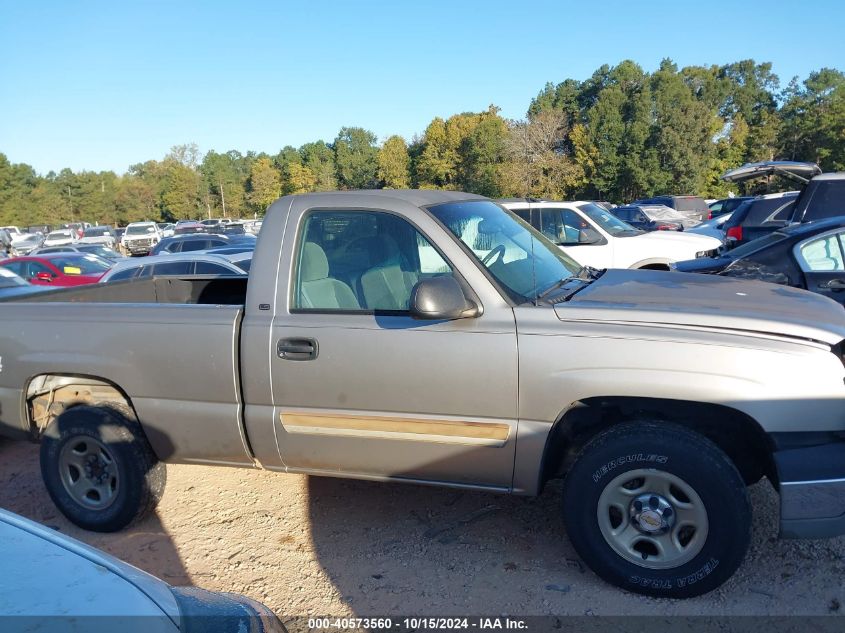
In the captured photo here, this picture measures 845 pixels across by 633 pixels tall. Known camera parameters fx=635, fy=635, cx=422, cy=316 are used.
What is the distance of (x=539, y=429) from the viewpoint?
3092mm

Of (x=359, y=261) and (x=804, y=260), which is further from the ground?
(x=359, y=261)

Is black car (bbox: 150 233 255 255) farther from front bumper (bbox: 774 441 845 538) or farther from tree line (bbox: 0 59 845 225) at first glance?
tree line (bbox: 0 59 845 225)

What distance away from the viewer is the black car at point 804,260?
5.85 meters

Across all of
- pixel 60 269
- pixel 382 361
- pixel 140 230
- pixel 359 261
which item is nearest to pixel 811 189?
pixel 359 261

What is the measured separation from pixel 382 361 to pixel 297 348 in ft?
1.61

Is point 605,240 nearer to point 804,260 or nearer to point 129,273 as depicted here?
point 804,260

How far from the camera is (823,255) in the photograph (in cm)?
600

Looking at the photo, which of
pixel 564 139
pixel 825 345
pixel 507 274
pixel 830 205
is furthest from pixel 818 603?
pixel 564 139

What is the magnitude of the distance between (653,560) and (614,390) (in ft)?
2.82

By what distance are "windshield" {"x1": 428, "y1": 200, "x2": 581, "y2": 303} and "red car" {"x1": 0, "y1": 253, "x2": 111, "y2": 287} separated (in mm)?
13814

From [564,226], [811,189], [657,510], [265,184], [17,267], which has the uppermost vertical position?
[265,184]

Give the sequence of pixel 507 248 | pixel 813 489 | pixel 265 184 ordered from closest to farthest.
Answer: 1. pixel 813 489
2. pixel 507 248
3. pixel 265 184

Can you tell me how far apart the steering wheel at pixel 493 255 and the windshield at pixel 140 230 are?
125ft

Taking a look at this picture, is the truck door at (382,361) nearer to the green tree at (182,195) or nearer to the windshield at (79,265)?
the windshield at (79,265)
